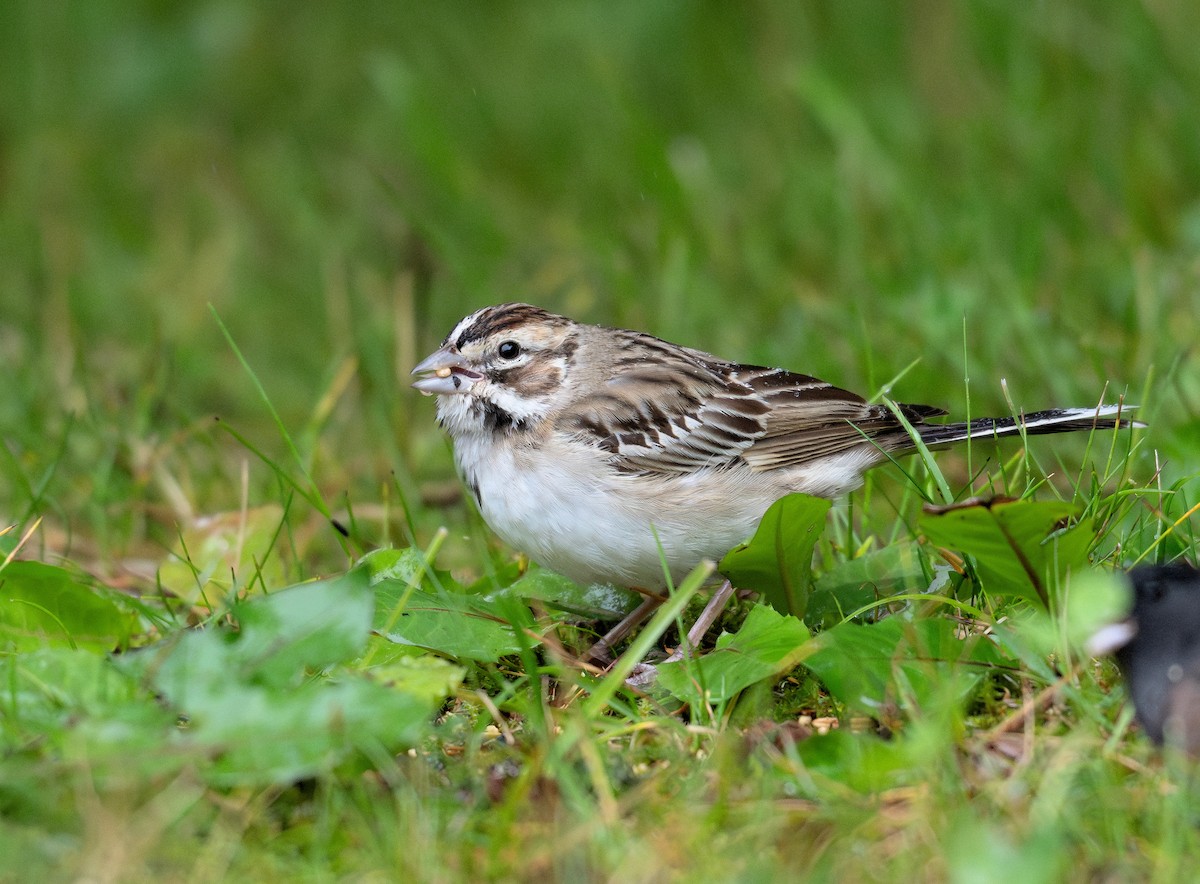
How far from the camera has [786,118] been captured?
10070mm

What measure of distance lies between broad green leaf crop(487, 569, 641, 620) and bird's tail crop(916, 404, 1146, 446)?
1.13 metres

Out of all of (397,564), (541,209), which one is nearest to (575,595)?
(397,564)

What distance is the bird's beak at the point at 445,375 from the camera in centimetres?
471

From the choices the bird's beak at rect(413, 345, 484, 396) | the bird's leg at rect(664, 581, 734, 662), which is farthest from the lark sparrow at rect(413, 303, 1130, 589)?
the bird's leg at rect(664, 581, 734, 662)

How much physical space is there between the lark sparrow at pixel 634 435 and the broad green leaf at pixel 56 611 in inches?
44.6

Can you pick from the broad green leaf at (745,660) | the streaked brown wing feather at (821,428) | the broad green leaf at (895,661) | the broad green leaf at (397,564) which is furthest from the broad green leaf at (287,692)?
the streaked brown wing feather at (821,428)

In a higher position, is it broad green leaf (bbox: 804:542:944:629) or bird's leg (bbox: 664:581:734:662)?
broad green leaf (bbox: 804:542:944:629)

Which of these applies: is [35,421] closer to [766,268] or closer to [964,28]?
[766,268]

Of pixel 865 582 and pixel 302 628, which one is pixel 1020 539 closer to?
pixel 865 582

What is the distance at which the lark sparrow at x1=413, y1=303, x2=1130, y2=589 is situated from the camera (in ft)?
14.1

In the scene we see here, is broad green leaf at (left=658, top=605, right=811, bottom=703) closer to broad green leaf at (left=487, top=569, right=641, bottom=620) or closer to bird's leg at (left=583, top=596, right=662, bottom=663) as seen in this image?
bird's leg at (left=583, top=596, right=662, bottom=663)

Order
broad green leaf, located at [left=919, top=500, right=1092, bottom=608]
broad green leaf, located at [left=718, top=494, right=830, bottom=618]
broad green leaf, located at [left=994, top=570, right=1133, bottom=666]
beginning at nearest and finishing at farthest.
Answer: broad green leaf, located at [left=994, top=570, right=1133, bottom=666], broad green leaf, located at [left=919, top=500, right=1092, bottom=608], broad green leaf, located at [left=718, top=494, right=830, bottom=618]

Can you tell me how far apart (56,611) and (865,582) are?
233cm

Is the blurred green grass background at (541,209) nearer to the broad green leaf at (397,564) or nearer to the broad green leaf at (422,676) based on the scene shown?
the broad green leaf at (397,564)
